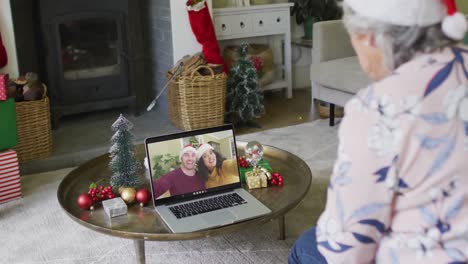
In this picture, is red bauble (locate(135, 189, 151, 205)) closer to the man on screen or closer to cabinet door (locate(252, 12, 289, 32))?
the man on screen

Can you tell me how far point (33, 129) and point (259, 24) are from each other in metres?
1.88

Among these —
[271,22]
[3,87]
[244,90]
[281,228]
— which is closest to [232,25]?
[271,22]

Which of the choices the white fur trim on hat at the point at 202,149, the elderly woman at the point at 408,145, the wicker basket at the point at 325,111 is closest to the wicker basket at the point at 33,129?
the white fur trim on hat at the point at 202,149

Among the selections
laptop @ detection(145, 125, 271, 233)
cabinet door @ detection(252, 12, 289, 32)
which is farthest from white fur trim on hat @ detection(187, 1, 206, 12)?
laptop @ detection(145, 125, 271, 233)

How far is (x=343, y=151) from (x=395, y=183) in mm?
106

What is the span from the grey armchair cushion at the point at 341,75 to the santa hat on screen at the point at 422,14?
7.63 feet

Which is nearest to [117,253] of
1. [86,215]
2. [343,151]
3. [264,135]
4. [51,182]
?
[86,215]

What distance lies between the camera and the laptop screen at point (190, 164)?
6.41 ft

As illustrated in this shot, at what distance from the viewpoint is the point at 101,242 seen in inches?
89.9

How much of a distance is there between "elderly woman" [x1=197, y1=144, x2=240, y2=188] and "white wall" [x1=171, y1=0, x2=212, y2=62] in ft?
6.22

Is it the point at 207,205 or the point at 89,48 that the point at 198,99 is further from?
the point at 207,205

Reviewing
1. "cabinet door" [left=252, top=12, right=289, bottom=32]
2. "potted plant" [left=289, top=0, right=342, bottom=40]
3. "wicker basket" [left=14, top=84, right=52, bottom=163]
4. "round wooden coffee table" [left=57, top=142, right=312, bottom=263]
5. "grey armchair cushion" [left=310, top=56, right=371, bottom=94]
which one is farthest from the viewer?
"potted plant" [left=289, top=0, right=342, bottom=40]

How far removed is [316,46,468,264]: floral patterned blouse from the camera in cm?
97

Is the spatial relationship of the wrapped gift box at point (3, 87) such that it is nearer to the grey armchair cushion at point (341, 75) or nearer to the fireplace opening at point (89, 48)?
the fireplace opening at point (89, 48)
